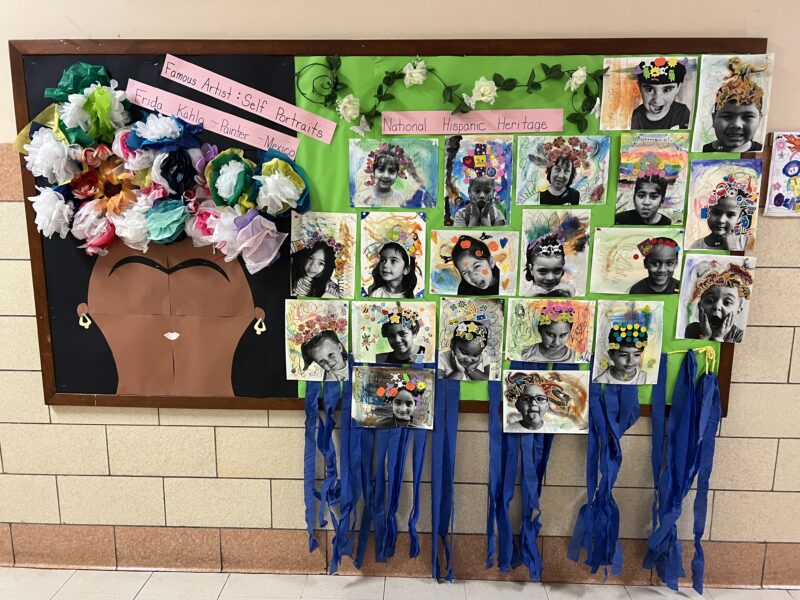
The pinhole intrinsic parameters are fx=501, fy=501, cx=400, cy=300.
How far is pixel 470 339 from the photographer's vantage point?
1.55 m

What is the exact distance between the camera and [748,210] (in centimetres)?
147

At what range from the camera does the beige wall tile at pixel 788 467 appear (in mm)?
1615

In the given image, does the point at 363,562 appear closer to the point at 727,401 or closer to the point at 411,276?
the point at 411,276

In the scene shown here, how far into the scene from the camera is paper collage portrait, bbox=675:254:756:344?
150 cm

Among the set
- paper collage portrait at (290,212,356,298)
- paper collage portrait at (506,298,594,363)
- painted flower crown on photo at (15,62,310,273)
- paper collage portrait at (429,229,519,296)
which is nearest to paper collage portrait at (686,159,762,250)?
paper collage portrait at (506,298,594,363)

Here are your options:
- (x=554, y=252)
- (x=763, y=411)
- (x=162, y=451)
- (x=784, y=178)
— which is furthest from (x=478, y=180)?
(x=162, y=451)

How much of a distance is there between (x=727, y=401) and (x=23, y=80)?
2.35 meters

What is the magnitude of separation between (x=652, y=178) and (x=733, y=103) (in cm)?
29

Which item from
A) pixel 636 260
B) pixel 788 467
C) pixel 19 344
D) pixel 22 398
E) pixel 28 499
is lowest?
pixel 28 499

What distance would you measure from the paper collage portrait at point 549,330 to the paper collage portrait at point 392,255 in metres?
0.31

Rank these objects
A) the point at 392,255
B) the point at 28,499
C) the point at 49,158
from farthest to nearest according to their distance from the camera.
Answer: the point at 28,499 → the point at 392,255 → the point at 49,158

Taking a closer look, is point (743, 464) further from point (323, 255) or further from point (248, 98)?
point (248, 98)

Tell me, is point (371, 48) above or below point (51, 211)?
above

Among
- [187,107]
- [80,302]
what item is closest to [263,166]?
[187,107]
